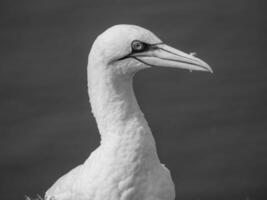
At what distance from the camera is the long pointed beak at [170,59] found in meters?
5.59

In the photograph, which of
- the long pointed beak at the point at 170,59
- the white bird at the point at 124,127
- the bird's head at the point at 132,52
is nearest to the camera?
the bird's head at the point at 132,52

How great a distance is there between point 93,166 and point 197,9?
4.93 m

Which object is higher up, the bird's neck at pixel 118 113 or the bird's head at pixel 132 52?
the bird's head at pixel 132 52

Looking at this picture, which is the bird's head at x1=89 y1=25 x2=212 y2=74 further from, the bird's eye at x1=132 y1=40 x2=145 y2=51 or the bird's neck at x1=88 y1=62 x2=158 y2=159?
the bird's neck at x1=88 y1=62 x2=158 y2=159

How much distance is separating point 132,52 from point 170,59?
1.12ft

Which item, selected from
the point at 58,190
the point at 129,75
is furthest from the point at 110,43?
the point at 58,190

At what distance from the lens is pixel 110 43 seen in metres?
5.37

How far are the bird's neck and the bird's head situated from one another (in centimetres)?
11

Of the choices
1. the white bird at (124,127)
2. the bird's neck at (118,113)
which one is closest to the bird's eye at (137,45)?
the white bird at (124,127)

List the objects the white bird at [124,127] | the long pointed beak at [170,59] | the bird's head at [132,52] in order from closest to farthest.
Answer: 1. the bird's head at [132,52]
2. the white bird at [124,127]
3. the long pointed beak at [170,59]

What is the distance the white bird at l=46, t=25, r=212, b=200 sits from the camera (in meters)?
5.48

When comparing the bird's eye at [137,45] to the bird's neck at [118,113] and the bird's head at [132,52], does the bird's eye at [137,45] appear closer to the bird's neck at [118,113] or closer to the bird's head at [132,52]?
the bird's head at [132,52]

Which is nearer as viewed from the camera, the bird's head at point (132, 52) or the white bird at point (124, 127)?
the bird's head at point (132, 52)

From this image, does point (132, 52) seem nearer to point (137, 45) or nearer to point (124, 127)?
point (137, 45)
